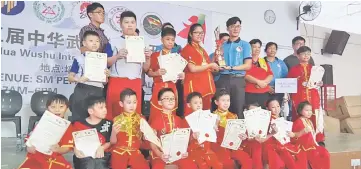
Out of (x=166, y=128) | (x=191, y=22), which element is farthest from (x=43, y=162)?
(x=191, y=22)

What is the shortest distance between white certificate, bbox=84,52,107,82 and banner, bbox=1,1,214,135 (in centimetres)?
166

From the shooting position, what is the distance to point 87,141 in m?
2.26

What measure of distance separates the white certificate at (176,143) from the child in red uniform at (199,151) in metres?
0.12

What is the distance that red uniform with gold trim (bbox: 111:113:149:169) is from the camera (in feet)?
7.79

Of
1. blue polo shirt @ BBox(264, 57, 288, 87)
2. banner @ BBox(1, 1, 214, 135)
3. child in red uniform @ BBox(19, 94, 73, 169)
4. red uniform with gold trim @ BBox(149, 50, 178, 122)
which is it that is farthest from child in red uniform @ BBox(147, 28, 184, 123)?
banner @ BBox(1, 1, 214, 135)

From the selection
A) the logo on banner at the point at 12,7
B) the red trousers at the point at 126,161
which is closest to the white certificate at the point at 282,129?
the red trousers at the point at 126,161

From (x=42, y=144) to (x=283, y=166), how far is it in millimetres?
1748

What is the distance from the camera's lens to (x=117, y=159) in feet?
7.76

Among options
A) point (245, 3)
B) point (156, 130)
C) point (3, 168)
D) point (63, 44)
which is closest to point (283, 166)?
point (156, 130)

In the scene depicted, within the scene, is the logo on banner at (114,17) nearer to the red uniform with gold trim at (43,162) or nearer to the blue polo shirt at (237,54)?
the blue polo shirt at (237,54)

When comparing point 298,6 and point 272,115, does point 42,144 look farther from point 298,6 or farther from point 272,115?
point 298,6

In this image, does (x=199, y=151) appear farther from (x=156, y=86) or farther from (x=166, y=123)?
(x=156, y=86)

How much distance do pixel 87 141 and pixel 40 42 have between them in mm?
2062

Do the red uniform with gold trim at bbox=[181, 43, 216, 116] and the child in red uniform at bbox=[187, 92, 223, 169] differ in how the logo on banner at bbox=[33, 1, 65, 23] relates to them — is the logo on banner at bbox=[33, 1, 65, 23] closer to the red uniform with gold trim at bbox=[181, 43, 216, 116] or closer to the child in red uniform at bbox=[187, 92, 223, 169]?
the red uniform with gold trim at bbox=[181, 43, 216, 116]
